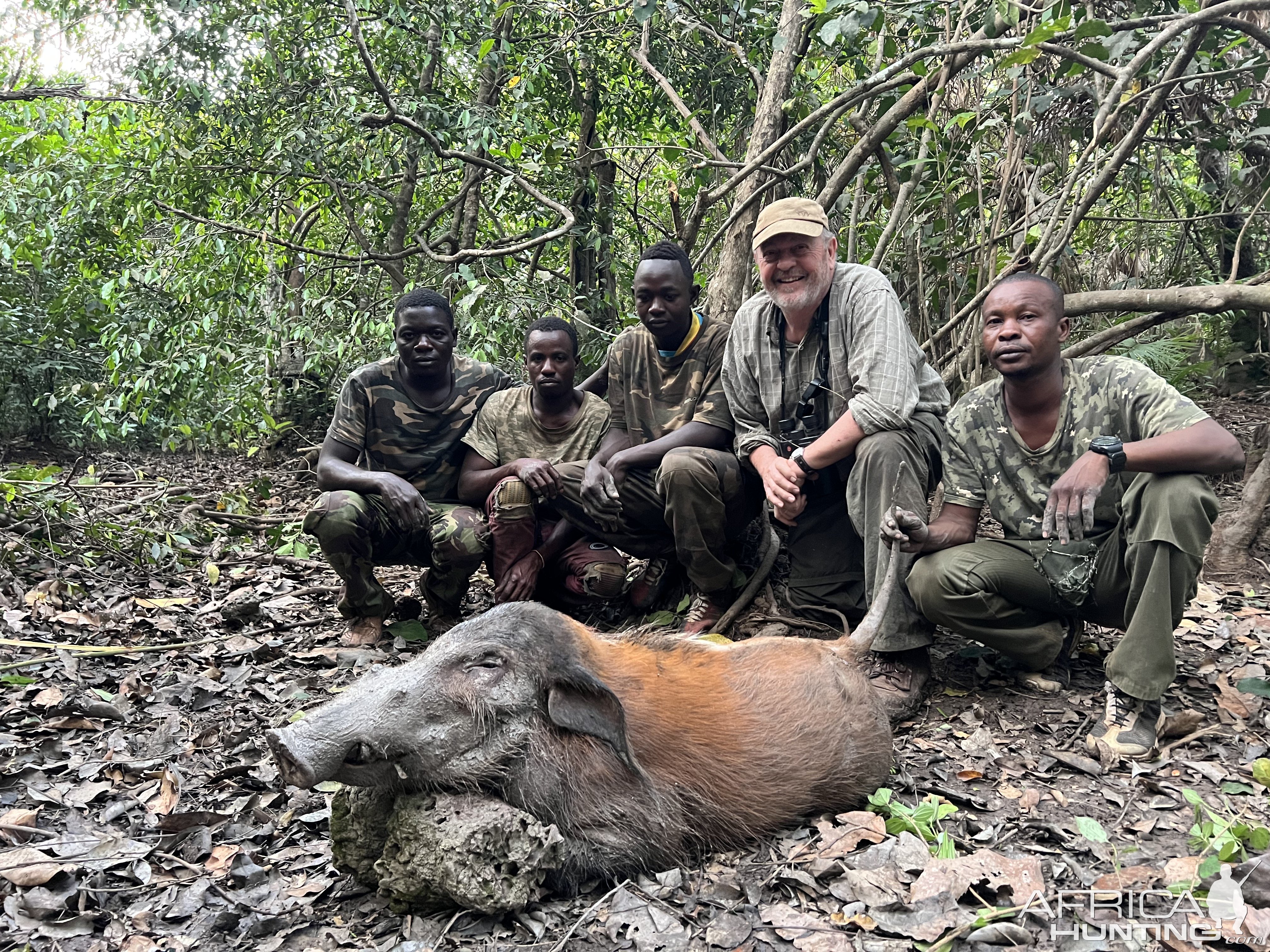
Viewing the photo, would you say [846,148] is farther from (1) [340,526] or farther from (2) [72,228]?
(2) [72,228]

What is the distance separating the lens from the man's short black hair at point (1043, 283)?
4.04 m

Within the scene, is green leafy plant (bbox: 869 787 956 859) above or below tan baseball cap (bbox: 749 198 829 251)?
below

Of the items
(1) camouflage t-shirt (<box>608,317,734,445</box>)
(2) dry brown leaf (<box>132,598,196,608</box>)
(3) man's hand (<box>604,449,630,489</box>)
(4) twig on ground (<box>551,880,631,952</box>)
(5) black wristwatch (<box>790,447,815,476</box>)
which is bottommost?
(2) dry brown leaf (<box>132,598,196,608</box>)

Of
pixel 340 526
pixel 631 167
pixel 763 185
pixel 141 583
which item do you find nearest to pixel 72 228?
pixel 141 583

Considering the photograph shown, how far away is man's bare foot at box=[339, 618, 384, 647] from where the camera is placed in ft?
17.1

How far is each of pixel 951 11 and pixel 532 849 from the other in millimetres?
5841

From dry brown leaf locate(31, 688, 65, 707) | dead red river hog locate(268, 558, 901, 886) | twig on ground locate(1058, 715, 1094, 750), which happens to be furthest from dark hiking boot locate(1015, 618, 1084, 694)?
dry brown leaf locate(31, 688, 65, 707)

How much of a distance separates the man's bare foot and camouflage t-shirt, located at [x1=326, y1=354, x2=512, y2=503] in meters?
0.79

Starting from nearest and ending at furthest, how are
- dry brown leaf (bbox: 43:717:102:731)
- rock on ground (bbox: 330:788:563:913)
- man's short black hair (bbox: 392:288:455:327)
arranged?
rock on ground (bbox: 330:788:563:913)
dry brown leaf (bbox: 43:717:102:731)
man's short black hair (bbox: 392:288:455:327)

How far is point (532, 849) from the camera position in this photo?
2773 millimetres

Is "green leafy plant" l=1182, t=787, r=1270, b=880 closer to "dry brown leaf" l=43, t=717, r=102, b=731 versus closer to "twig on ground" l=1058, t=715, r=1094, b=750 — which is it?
"twig on ground" l=1058, t=715, r=1094, b=750

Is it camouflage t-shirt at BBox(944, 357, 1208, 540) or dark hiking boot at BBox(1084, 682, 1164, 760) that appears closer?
dark hiking boot at BBox(1084, 682, 1164, 760)

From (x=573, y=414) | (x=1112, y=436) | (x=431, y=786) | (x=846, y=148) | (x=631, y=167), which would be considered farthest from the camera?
(x=631, y=167)

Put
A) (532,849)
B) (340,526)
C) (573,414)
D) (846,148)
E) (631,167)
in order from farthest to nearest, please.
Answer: (631,167) → (846,148) → (573,414) → (340,526) → (532,849)
